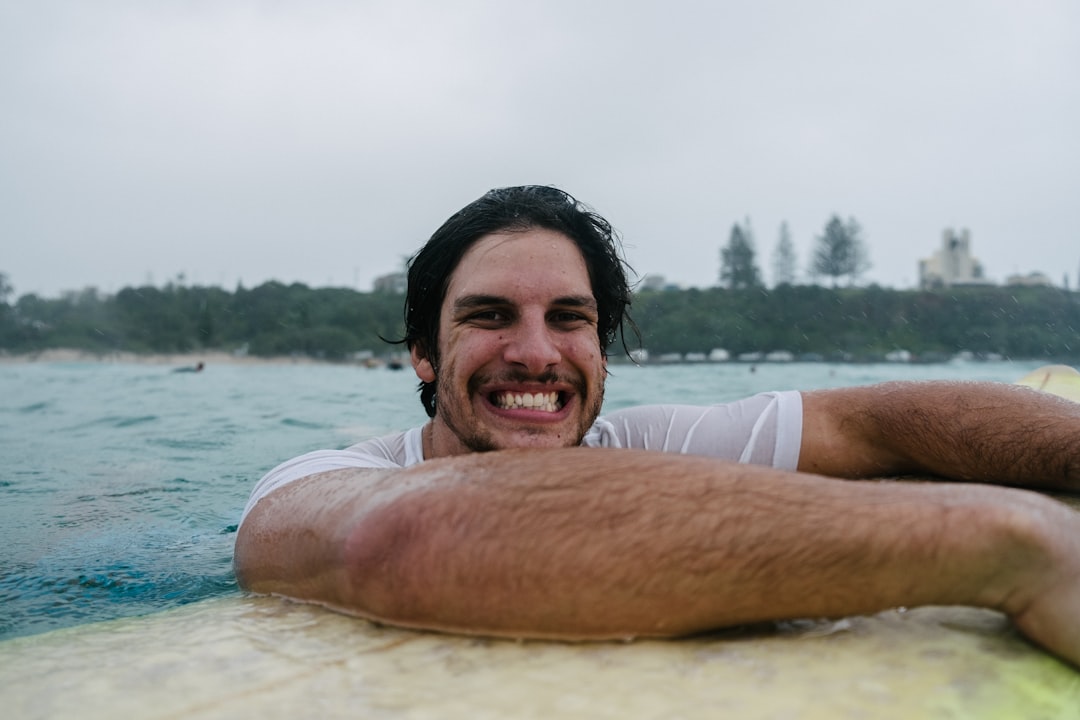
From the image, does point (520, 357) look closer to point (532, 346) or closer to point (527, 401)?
point (532, 346)

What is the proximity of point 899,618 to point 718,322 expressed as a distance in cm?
7704

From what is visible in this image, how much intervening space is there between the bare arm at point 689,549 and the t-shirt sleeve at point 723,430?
1.33 metres

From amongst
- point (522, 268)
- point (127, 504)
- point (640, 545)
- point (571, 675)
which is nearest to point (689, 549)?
point (640, 545)

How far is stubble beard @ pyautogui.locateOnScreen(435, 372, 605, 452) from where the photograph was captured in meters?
2.36

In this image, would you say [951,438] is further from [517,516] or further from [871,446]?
[517,516]

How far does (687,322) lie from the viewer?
68938 mm

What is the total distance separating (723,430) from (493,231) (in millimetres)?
1172

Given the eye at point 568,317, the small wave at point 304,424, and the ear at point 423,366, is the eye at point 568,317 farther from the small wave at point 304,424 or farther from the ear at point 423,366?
the small wave at point 304,424

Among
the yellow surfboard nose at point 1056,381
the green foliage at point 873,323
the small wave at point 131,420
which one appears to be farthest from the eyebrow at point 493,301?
the green foliage at point 873,323

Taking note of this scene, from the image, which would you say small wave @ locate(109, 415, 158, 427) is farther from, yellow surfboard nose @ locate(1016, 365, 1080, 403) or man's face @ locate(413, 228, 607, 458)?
yellow surfboard nose @ locate(1016, 365, 1080, 403)

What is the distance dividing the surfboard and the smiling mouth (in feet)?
3.21

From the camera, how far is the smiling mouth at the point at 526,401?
92.8 inches


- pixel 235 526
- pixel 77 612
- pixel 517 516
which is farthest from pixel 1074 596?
pixel 235 526

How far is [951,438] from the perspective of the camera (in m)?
2.65
